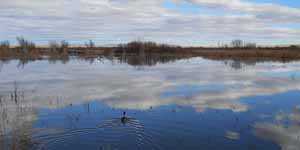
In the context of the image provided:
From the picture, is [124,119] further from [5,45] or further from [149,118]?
[5,45]

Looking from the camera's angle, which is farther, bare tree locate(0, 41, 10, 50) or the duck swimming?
bare tree locate(0, 41, 10, 50)

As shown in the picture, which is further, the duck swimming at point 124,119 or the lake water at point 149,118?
the duck swimming at point 124,119

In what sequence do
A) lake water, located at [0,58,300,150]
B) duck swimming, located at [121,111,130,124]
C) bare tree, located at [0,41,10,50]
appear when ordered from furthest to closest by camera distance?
bare tree, located at [0,41,10,50] < duck swimming, located at [121,111,130,124] < lake water, located at [0,58,300,150]

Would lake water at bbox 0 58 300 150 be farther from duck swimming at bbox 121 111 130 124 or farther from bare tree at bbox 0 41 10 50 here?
bare tree at bbox 0 41 10 50

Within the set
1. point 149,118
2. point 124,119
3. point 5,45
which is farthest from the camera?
point 5,45

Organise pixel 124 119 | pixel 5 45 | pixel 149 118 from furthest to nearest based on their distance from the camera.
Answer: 1. pixel 5 45
2. pixel 149 118
3. pixel 124 119

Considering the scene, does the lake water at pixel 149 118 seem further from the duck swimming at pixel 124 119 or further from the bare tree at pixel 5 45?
the bare tree at pixel 5 45

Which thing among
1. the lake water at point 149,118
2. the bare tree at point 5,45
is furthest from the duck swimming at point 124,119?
the bare tree at point 5,45

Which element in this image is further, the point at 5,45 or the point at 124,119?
the point at 5,45

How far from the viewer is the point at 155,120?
702 centimetres

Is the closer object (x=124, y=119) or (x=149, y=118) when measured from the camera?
(x=124, y=119)

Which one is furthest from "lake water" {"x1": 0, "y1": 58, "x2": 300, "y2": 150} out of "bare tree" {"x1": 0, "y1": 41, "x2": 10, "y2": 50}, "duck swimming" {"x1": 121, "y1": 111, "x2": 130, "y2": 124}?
"bare tree" {"x1": 0, "y1": 41, "x2": 10, "y2": 50}

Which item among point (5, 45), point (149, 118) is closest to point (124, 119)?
point (149, 118)

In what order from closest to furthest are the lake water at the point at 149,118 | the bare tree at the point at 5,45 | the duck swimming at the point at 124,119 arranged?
the lake water at the point at 149,118, the duck swimming at the point at 124,119, the bare tree at the point at 5,45
